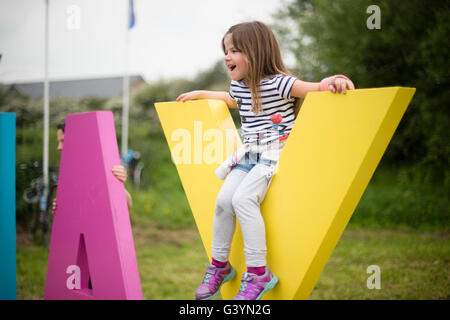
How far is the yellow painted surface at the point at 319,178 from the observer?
1.68m

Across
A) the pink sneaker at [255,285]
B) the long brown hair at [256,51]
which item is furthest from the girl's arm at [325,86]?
the pink sneaker at [255,285]

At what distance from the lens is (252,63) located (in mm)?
2043

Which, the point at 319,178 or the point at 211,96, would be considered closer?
the point at 319,178

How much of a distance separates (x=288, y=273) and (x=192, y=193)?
73cm

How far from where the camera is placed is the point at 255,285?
6.21 ft

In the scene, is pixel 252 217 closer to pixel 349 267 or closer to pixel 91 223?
pixel 91 223

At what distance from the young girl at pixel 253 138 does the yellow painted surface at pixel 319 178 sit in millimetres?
72

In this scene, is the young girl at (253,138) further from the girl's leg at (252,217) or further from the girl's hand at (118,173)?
the girl's hand at (118,173)

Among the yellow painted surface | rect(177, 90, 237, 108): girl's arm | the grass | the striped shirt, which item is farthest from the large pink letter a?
the grass

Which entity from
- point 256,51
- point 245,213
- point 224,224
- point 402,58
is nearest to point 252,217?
point 245,213

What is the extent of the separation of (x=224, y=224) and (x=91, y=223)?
2.73 ft

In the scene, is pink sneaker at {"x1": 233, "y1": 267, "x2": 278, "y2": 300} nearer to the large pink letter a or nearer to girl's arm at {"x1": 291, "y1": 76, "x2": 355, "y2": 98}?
the large pink letter a
